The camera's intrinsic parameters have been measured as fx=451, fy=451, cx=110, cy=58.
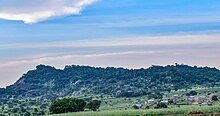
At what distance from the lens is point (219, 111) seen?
45438mm

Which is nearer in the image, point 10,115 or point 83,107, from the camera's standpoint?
point 83,107

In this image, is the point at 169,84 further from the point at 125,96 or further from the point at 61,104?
the point at 61,104

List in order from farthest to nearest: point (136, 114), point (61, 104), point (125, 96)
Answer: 1. point (125, 96)
2. point (61, 104)
3. point (136, 114)

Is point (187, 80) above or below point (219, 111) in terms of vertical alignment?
above

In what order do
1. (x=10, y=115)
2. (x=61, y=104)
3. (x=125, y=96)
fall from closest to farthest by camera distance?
(x=61, y=104) < (x=10, y=115) < (x=125, y=96)

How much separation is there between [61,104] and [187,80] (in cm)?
12207

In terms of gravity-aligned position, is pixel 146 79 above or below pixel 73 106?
above

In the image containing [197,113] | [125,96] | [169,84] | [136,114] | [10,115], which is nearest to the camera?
[197,113]

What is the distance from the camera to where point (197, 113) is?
42.6 m

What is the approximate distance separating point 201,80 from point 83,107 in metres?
124

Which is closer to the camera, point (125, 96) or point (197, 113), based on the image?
point (197, 113)

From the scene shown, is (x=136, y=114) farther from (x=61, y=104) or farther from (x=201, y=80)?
(x=201, y=80)

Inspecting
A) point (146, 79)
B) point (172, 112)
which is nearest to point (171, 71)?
point (146, 79)

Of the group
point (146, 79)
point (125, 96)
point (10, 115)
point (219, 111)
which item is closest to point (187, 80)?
point (146, 79)
